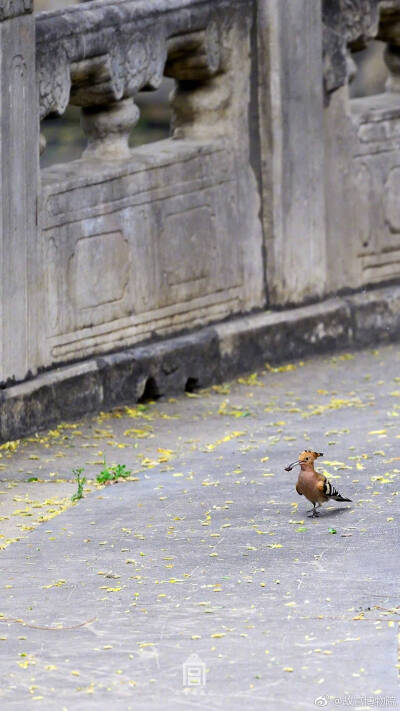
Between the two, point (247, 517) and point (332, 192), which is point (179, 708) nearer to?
point (247, 517)

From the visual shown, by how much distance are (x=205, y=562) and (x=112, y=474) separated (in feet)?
4.51

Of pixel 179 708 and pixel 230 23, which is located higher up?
pixel 230 23

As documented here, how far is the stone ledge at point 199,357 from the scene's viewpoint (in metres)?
7.65

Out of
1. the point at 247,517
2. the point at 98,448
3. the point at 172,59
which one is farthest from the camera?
the point at 172,59

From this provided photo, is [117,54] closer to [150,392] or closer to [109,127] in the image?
[109,127]

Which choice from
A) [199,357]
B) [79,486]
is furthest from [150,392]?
[79,486]

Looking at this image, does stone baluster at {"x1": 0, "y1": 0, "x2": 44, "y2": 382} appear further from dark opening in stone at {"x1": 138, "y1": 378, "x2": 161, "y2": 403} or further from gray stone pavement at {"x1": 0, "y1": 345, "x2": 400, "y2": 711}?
dark opening in stone at {"x1": 138, "y1": 378, "x2": 161, "y2": 403}

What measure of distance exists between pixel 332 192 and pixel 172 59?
140cm

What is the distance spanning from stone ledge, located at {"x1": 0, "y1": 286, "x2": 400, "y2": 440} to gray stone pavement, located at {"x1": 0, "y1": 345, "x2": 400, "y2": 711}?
12cm

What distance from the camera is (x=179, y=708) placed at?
4301mm

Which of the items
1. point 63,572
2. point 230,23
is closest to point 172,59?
point 230,23

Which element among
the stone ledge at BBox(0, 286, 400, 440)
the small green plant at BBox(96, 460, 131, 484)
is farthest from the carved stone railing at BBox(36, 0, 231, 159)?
the small green plant at BBox(96, 460, 131, 484)

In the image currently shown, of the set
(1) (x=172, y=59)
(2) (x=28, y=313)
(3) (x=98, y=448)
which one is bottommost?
(3) (x=98, y=448)

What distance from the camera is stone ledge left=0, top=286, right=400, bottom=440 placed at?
765cm
